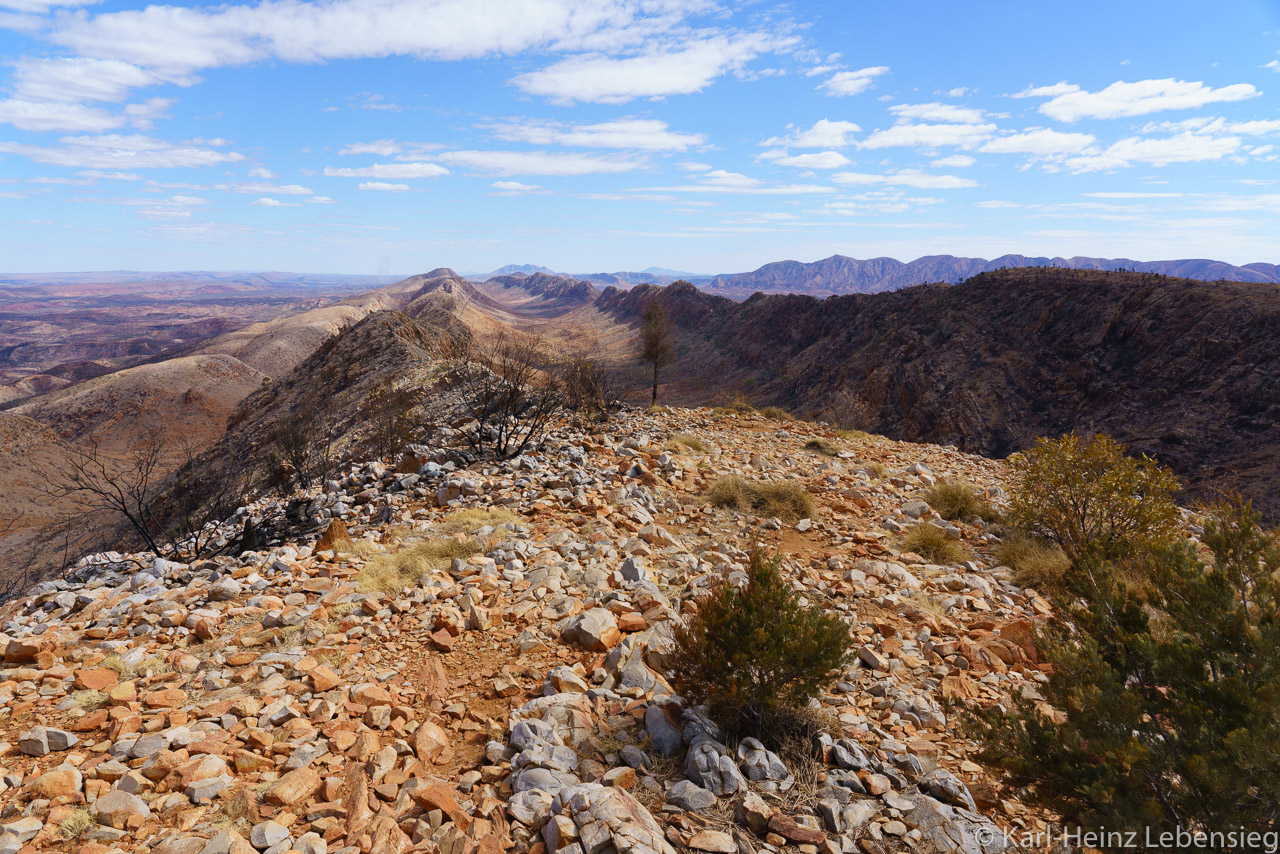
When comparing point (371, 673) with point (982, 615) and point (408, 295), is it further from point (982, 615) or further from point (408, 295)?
point (408, 295)

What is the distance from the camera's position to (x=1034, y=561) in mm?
6180

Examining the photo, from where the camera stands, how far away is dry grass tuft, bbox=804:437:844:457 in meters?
11.8

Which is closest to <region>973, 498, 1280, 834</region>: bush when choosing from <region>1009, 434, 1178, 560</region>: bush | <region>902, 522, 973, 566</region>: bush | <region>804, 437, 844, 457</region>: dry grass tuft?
<region>1009, 434, 1178, 560</region>: bush

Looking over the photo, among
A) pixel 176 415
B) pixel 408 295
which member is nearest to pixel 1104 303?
pixel 176 415

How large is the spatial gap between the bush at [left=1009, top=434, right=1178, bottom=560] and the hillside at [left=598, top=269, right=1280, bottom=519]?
48.3ft

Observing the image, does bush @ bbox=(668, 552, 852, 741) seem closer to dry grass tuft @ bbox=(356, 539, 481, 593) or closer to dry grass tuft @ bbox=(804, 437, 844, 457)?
dry grass tuft @ bbox=(356, 539, 481, 593)

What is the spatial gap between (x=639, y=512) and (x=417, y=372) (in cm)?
1770

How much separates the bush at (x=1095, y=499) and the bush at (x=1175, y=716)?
3540 mm

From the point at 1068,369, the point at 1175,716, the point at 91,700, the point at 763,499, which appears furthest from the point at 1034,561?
the point at 1068,369

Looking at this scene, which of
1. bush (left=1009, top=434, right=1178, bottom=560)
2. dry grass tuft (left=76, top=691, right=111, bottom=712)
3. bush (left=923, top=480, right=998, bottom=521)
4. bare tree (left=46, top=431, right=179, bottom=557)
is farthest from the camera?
bush (left=923, top=480, right=998, bottom=521)

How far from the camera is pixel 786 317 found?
54.6m

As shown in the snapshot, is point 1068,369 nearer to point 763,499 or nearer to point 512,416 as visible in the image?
point 763,499

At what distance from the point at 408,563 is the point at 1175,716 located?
585 centimetres

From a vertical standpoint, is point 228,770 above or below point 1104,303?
below
